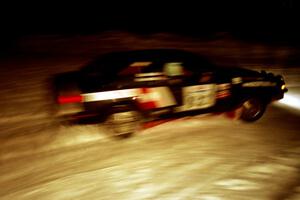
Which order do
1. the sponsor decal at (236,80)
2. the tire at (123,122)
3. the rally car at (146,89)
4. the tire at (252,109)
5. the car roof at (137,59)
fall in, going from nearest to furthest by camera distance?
the rally car at (146,89)
the tire at (123,122)
the car roof at (137,59)
the sponsor decal at (236,80)
the tire at (252,109)

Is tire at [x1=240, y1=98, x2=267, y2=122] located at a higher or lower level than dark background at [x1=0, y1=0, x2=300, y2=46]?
lower

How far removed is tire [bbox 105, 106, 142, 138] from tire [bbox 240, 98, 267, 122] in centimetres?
241

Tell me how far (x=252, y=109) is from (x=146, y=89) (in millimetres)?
2587

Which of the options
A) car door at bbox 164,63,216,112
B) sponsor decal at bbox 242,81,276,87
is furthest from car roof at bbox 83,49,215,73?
sponsor decal at bbox 242,81,276,87

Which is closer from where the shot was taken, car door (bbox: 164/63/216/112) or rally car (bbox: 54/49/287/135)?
rally car (bbox: 54/49/287/135)

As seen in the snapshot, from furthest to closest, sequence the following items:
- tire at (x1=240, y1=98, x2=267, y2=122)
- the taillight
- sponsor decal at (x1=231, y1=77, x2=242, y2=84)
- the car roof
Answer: tire at (x1=240, y1=98, x2=267, y2=122)
sponsor decal at (x1=231, y1=77, x2=242, y2=84)
the car roof
the taillight

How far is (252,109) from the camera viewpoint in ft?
21.3

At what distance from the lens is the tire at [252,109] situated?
6445mm

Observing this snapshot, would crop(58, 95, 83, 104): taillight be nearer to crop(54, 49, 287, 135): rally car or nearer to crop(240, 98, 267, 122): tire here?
crop(54, 49, 287, 135): rally car

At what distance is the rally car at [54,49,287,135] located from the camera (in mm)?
4918

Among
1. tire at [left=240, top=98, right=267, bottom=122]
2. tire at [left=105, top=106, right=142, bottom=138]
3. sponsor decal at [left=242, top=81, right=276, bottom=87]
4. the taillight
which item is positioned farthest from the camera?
tire at [left=240, top=98, right=267, bottom=122]

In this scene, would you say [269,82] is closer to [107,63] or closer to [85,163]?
[107,63]

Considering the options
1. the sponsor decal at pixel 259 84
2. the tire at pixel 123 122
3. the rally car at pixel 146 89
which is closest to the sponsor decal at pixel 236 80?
the rally car at pixel 146 89

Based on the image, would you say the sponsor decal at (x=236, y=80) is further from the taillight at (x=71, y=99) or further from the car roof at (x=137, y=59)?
the taillight at (x=71, y=99)
